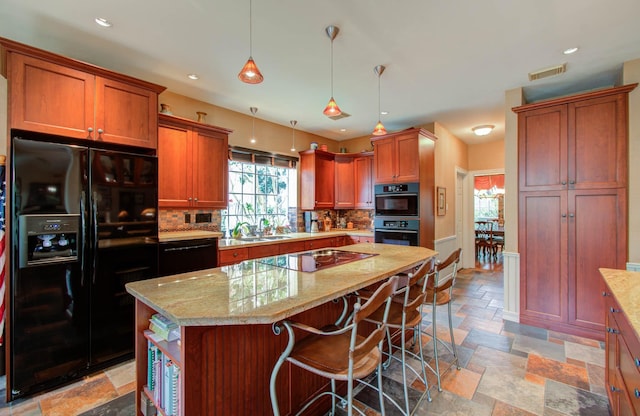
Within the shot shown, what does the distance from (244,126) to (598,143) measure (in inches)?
165

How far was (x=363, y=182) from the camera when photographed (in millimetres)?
5289

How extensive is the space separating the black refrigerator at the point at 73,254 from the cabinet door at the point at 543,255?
3884 mm

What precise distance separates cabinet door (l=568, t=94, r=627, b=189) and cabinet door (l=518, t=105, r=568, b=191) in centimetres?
7

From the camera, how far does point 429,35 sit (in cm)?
237

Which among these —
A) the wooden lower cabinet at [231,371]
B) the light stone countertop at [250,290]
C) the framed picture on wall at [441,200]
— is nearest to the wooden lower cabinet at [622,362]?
the light stone countertop at [250,290]

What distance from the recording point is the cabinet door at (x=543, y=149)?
304cm

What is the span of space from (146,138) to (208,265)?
1427mm

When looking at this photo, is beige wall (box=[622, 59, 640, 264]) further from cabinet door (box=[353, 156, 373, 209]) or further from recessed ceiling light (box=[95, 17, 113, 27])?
recessed ceiling light (box=[95, 17, 113, 27])

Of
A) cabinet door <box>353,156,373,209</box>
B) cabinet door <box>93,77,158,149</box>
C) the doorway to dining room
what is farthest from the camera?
the doorway to dining room

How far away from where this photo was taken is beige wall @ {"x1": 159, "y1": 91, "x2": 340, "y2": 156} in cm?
358

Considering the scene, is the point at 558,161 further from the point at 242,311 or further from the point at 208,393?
the point at 208,393

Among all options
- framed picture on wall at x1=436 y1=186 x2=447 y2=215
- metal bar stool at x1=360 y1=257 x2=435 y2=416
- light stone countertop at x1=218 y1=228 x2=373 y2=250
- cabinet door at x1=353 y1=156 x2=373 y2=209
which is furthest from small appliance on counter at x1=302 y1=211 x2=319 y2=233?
metal bar stool at x1=360 y1=257 x2=435 y2=416

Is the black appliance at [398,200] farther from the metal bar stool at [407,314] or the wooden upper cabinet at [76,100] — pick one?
the wooden upper cabinet at [76,100]

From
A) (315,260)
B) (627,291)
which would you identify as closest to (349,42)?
(315,260)
